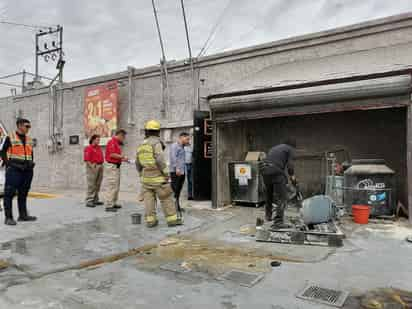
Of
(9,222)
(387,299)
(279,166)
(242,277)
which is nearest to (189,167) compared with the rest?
(279,166)

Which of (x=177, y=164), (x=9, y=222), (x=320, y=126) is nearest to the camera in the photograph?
(x=9, y=222)

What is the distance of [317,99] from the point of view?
5914 millimetres

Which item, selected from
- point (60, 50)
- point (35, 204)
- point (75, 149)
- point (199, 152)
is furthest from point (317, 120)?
point (60, 50)

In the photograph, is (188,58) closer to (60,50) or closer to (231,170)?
(231,170)

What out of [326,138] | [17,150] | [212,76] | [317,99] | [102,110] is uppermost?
[212,76]

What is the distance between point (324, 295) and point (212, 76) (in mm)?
6709

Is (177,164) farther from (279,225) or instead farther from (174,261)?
(174,261)

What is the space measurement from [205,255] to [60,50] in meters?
11.9

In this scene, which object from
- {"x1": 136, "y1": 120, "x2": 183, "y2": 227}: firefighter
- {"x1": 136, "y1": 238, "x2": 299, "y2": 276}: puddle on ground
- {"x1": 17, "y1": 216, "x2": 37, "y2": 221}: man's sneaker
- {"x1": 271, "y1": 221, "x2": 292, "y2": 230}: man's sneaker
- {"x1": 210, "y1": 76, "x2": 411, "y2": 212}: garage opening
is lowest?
{"x1": 136, "y1": 238, "x2": 299, "y2": 276}: puddle on ground

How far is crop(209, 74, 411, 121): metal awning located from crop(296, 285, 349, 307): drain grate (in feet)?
12.0

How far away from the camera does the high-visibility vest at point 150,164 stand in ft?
18.0

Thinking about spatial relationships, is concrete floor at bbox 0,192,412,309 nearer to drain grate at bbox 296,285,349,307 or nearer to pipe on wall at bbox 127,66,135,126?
drain grate at bbox 296,285,349,307

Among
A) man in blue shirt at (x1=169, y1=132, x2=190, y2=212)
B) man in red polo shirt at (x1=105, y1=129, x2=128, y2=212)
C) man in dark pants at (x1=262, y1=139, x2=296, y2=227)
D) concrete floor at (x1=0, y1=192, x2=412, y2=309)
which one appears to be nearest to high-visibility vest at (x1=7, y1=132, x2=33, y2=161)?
concrete floor at (x1=0, y1=192, x2=412, y2=309)

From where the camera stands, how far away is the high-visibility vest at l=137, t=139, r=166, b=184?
18.0 feet
